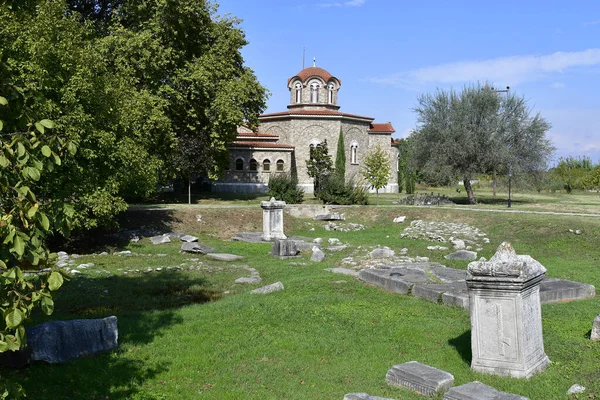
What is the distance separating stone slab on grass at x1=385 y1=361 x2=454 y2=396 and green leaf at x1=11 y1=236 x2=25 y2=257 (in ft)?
14.9

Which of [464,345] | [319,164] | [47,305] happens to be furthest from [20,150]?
[319,164]

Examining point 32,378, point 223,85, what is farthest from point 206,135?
point 32,378

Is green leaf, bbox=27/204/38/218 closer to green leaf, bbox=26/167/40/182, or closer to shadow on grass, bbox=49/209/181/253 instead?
green leaf, bbox=26/167/40/182

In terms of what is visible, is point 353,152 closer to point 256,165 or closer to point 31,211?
point 256,165

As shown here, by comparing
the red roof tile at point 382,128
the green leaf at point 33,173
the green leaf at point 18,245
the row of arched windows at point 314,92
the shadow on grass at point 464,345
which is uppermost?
the row of arched windows at point 314,92

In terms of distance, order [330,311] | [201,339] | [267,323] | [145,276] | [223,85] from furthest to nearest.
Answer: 1. [223,85]
2. [145,276]
3. [330,311]
4. [267,323]
5. [201,339]

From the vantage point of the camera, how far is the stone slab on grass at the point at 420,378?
19.6 feet

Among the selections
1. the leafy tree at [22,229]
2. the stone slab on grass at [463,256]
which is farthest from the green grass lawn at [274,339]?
the leafy tree at [22,229]

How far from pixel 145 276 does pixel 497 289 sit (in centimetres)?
986

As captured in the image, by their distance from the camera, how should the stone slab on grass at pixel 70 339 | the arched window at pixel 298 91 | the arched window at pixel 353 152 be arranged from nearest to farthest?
1. the stone slab on grass at pixel 70 339
2. the arched window at pixel 353 152
3. the arched window at pixel 298 91

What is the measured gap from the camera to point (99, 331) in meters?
7.27

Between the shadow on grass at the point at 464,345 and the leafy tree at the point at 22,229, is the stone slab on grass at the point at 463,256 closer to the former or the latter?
the shadow on grass at the point at 464,345

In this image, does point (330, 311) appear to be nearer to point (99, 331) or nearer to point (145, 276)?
point (99, 331)

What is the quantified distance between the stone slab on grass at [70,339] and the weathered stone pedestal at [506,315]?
4.89 metres
